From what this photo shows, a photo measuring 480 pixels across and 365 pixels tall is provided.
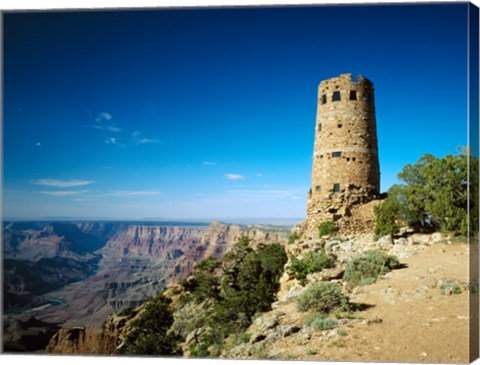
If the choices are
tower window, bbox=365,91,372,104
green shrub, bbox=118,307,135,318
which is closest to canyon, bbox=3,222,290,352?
green shrub, bbox=118,307,135,318

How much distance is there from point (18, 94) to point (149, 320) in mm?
5438

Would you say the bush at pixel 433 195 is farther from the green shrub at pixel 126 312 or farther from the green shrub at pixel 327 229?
the green shrub at pixel 126 312

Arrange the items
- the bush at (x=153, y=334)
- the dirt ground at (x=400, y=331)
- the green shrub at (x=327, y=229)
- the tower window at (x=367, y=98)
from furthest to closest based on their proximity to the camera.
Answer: the tower window at (x=367, y=98), the green shrub at (x=327, y=229), the bush at (x=153, y=334), the dirt ground at (x=400, y=331)

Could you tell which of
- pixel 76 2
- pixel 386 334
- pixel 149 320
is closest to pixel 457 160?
pixel 386 334

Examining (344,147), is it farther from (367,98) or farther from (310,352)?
(310,352)

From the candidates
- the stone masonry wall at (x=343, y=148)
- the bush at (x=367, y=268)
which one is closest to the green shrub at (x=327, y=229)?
the stone masonry wall at (x=343, y=148)

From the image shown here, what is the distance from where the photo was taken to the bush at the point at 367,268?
843 centimetres

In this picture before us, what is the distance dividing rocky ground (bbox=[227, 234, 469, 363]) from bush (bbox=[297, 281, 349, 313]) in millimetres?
204

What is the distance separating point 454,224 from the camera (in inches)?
438

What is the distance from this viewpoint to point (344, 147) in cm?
1359

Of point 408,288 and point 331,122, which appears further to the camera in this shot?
point 331,122

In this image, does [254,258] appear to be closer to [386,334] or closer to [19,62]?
[386,334]

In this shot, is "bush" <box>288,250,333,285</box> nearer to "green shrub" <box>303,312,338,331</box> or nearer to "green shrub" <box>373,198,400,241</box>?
"green shrub" <box>373,198,400,241</box>

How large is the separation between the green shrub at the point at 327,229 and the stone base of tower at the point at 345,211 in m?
0.13
